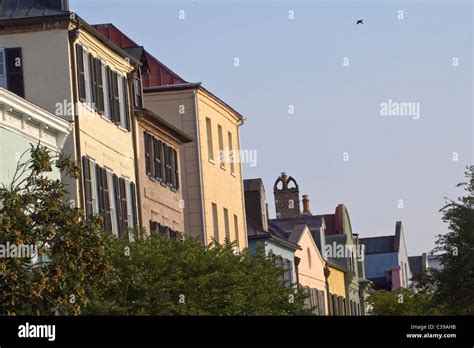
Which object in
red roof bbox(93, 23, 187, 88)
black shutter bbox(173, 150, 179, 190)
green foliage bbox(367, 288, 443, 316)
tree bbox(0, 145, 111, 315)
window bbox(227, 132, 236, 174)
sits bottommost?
tree bbox(0, 145, 111, 315)

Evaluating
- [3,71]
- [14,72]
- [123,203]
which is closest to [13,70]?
[14,72]

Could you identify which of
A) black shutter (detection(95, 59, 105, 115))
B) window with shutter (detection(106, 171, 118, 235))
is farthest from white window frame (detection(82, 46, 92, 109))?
window with shutter (detection(106, 171, 118, 235))

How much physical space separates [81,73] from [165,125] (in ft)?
30.5

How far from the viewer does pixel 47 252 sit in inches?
875

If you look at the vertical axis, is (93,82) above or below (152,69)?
below

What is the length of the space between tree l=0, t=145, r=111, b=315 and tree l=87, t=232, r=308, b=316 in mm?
5200

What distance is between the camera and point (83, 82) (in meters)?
37.3

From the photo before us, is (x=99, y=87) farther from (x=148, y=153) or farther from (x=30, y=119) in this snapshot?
(x=30, y=119)

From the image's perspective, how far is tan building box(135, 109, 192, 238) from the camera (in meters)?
43.5

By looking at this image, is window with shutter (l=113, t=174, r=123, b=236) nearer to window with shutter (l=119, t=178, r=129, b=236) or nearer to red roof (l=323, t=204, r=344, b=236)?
window with shutter (l=119, t=178, r=129, b=236)

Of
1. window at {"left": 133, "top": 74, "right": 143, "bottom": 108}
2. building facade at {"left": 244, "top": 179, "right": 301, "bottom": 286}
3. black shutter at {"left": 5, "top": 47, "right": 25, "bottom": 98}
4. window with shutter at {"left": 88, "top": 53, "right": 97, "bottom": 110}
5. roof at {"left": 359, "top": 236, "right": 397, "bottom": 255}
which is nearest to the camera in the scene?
black shutter at {"left": 5, "top": 47, "right": 25, "bottom": 98}
